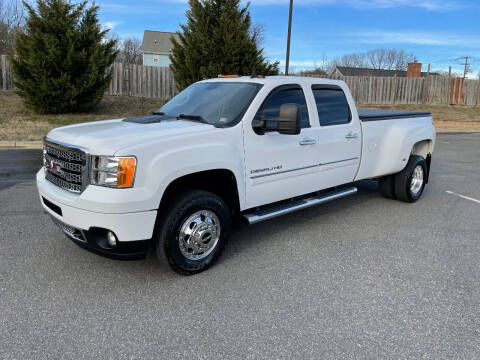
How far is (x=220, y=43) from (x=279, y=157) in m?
13.9

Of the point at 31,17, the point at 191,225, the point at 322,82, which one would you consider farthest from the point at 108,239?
the point at 31,17

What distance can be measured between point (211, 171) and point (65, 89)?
14.2m

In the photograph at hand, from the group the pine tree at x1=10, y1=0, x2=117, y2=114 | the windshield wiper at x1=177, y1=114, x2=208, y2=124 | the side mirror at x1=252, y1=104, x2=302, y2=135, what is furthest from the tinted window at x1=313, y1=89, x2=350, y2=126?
the pine tree at x1=10, y1=0, x2=117, y2=114

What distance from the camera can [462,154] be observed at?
40.1 feet

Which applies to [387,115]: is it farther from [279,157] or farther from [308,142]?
[279,157]

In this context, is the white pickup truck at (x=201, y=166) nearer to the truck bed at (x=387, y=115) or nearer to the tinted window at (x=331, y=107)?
the tinted window at (x=331, y=107)

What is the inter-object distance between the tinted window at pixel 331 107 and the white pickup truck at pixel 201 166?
2 cm

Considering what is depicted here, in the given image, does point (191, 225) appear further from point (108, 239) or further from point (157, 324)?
point (157, 324)

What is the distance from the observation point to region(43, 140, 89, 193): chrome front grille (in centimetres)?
347

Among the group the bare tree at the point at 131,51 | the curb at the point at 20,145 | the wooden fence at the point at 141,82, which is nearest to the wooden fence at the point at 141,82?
the wooden fence at the point at 141,82

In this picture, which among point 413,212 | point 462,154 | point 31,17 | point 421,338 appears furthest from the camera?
point 31,17

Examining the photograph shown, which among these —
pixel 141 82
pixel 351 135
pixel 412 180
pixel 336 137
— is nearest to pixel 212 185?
pixel 336 137

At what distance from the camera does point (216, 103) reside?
4.49 m

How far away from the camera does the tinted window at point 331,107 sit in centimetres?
505
